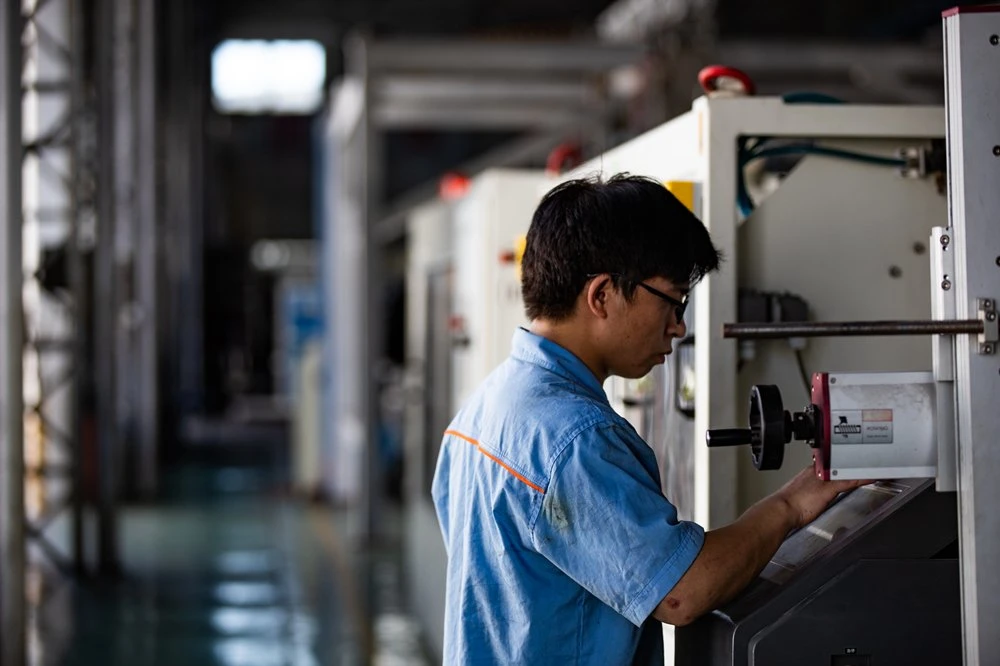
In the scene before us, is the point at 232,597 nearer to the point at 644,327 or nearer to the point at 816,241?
the point at 816,241

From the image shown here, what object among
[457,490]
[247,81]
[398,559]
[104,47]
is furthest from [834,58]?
[247,81]

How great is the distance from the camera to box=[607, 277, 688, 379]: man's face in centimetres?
176

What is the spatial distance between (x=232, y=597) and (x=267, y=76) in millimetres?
15127

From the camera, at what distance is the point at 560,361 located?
1.78 m

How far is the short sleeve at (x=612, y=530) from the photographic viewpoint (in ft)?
5.25

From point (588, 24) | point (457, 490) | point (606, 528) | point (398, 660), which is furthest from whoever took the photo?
point (588, 24)

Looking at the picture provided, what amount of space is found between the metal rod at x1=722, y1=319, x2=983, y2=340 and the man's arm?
0.20 meters

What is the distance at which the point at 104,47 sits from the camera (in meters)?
7.47

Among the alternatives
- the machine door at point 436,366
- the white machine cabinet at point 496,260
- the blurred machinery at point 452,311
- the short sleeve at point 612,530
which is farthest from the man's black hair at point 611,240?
the machine door at point 436,366

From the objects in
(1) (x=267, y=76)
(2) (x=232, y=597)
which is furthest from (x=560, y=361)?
(1) (x=267, y=76)

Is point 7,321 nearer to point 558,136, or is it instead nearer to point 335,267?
point 558,136

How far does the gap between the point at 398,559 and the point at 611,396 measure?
4.27 meters

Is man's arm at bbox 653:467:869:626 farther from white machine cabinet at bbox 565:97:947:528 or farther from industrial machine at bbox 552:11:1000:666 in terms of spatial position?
white machine cabinet at bbox 565:97:947:528

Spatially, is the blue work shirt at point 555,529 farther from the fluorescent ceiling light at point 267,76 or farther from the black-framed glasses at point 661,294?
the fluorescent ceiling light at point 267,76
